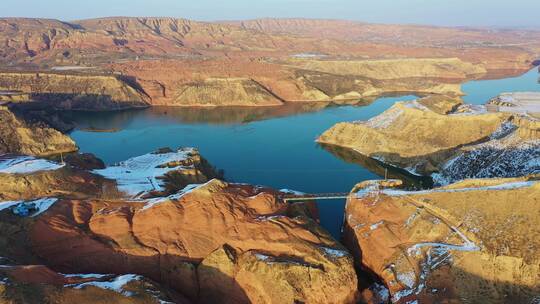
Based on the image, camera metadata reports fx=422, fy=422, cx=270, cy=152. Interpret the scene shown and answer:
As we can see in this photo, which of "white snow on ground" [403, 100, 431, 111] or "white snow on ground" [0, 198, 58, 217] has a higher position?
"white snow on ground" [403, 100, 431, 111]

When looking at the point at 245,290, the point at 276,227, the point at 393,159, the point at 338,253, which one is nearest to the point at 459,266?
the point at 338,253

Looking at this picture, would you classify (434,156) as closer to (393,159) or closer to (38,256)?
(393,159)

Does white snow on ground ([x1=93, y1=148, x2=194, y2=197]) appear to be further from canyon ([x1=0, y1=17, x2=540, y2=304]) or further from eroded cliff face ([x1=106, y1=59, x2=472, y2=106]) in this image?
eroded cliff face ([x1=106, y1=59, x2=472, y2=106])

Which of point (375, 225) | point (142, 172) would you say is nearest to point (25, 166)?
point (142, 172)

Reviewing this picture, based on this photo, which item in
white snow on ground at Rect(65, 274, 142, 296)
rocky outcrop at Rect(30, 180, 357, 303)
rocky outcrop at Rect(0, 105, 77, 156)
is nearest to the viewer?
white snow on ground at Rect(65, 274, 142, 296)


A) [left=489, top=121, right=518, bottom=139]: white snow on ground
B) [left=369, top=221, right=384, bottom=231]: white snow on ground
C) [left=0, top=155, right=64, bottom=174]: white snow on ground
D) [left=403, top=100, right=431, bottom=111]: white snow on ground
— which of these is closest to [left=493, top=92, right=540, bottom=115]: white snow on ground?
[left=489, top=121, right=518, bottom=139]: white snow on ground

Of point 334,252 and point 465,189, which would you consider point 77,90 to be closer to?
point 334,252
